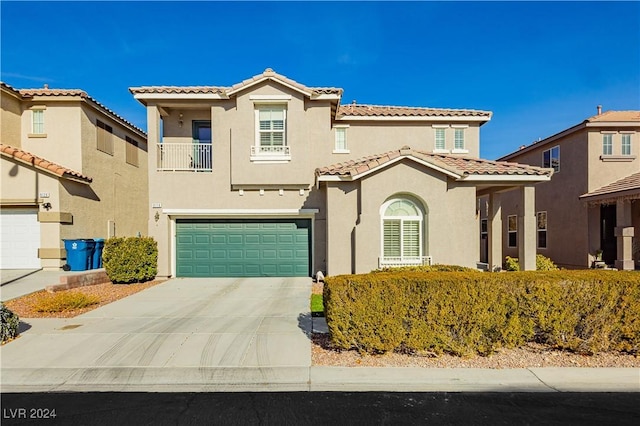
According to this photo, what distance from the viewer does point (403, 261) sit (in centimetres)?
1027

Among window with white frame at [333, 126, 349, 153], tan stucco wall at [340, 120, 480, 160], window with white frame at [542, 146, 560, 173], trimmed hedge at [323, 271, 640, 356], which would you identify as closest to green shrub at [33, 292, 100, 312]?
trimmed hedge at [323, 271, 640, 356]

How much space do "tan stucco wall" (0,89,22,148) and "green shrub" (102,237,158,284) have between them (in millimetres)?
6939

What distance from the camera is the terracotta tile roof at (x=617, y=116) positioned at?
1459 cm

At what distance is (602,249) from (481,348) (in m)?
14.4

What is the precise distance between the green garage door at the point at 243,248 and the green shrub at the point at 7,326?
6.47m

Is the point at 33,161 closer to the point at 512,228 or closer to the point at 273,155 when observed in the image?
the point at 273,155

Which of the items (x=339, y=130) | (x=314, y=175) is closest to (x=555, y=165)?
(x=339, y=130)

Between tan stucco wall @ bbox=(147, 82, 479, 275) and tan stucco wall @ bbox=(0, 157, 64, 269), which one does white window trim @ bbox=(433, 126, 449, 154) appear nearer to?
tan stucco wall @ bbox=(147, 82, 479, 275)

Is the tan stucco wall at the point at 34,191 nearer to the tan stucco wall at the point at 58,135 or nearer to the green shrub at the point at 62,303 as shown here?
the tan stucco wall at the point at 58,135

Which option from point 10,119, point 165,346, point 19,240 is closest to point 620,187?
point 165,346

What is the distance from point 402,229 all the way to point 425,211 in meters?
0.92

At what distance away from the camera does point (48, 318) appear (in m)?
7.41

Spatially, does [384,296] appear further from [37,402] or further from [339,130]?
[339,130]

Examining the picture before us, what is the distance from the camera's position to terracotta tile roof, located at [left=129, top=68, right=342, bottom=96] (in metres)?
12.0
